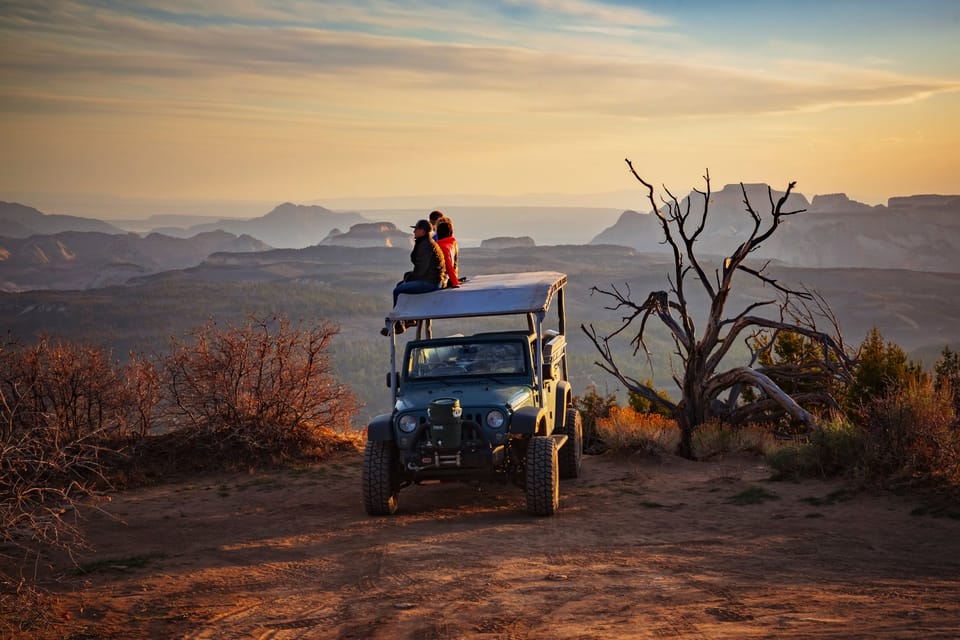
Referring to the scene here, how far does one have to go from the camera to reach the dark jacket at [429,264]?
1223cm

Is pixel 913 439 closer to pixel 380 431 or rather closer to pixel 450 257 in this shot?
pixel 380 431

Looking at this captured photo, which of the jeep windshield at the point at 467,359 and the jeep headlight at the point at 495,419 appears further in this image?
the jeep windshield at the point at 467,359

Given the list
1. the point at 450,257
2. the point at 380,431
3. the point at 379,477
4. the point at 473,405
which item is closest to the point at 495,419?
the point at 473,405

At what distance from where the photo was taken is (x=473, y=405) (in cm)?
1037

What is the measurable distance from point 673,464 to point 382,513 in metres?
5.68

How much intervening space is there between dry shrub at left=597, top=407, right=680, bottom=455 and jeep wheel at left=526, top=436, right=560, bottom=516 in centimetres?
499

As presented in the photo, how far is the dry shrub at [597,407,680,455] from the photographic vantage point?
15039mm

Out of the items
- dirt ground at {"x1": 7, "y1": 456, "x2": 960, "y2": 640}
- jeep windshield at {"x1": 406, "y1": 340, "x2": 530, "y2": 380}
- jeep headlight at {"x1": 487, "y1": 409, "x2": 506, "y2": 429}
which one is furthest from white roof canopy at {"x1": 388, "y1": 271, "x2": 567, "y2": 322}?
dirt ground at {"x1": 7, "y1": 456, "x2": 960, "y2": 640}

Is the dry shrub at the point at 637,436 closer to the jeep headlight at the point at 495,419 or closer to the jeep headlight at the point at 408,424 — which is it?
the jeep headlight at the point at 495,419

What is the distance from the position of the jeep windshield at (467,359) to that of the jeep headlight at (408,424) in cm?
111

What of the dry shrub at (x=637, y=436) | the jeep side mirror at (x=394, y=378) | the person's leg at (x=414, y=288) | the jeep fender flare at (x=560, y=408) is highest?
the person's leg at (x=414, y=288)

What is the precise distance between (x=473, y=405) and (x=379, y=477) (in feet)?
4.54

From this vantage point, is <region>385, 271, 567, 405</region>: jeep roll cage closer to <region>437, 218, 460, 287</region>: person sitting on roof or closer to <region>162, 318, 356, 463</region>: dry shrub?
<region>437, 218, 460, 287</region>: person sitting on roof

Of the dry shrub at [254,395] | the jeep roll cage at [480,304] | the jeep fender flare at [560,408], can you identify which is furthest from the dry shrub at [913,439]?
the dry shrub at [254,395]
